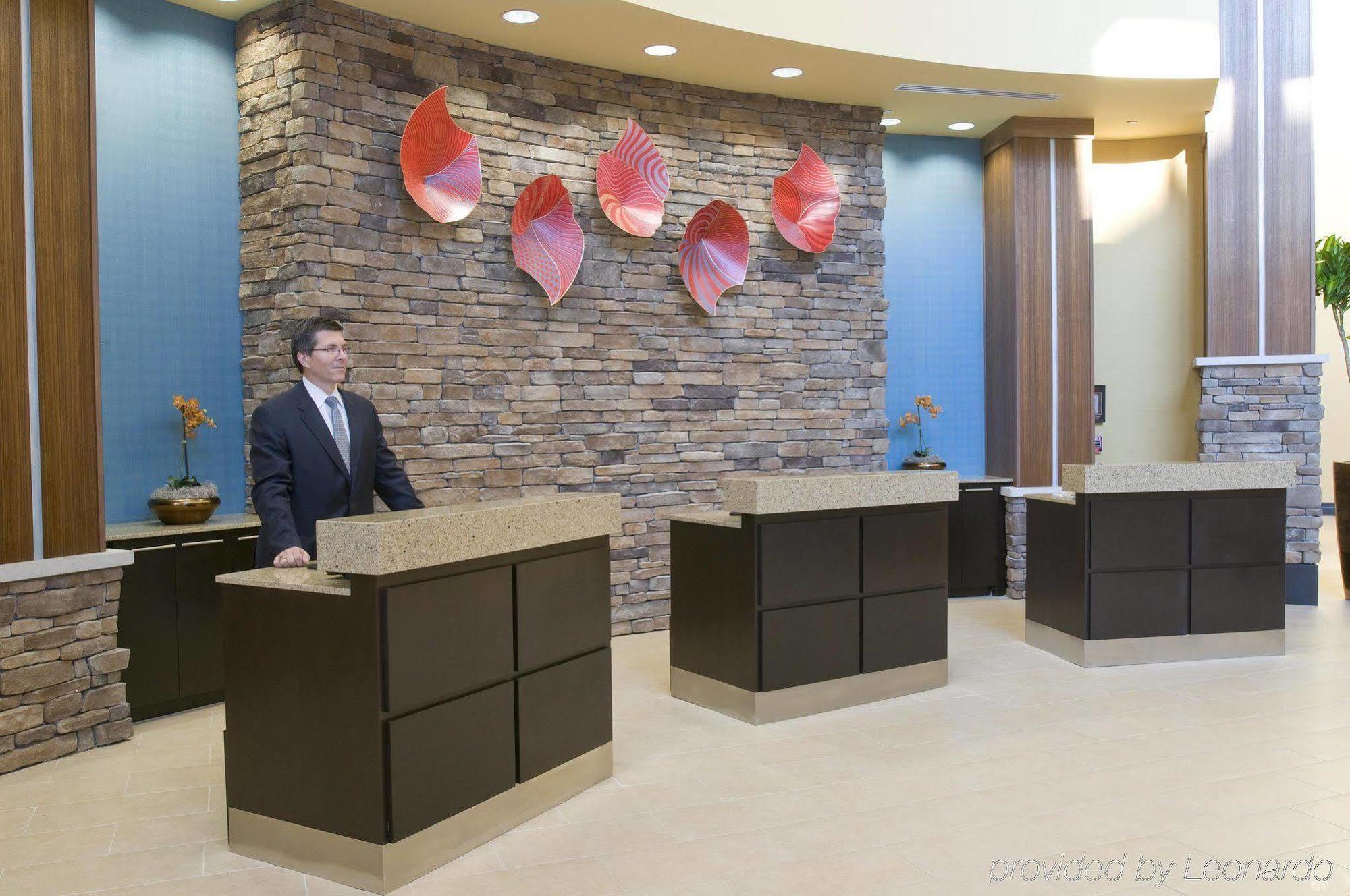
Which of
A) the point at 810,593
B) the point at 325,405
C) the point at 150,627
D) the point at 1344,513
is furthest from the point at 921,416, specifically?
the point at 150,627

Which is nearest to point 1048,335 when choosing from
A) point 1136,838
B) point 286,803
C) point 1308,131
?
point 1308,131

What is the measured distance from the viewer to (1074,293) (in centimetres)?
767

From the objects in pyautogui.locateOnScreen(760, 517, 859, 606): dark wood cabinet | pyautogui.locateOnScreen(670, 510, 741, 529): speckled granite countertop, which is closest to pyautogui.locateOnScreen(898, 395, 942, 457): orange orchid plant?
pyautogui.locateOnScreen(760, 517, 859, 606): dark wood cabinet

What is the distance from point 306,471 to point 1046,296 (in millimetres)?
5738

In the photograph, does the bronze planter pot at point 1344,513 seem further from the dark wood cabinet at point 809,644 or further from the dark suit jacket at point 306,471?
the dark suit jacket at point 306,471

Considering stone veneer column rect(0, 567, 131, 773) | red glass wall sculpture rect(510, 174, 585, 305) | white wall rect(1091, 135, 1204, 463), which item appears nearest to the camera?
stone veneer column rect(0, 567, 131, 773)

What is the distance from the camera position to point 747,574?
4586 millimetres

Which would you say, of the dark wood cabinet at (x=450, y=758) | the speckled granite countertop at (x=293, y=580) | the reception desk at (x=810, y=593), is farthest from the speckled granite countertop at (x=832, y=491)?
the speckled granite countertop at (x=293, y=580)

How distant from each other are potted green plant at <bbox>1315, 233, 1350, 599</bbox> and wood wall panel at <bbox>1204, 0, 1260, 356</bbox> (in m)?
0.57

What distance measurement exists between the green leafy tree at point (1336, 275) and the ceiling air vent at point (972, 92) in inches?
88.8

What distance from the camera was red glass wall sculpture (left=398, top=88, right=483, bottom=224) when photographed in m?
5.45

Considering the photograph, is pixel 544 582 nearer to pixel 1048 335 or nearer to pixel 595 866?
pixel 595 866

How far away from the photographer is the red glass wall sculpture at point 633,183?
20.8 ft

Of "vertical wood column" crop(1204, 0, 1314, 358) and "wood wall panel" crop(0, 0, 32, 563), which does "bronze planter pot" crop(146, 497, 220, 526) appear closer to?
"wood wall panel" crop(0, 0, 32, 563)
